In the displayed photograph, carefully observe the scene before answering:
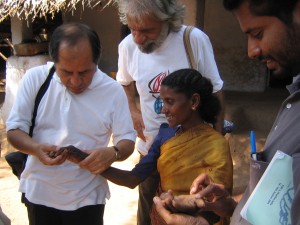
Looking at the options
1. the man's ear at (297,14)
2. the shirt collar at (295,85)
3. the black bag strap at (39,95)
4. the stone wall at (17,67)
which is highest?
the man's ear at (297,14)

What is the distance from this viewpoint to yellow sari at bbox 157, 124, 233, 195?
200 centimetres

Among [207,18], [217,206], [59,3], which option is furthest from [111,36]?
[217,206]

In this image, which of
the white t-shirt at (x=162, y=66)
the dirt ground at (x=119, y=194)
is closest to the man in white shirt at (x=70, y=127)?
the white t-shirt at (x=162, y=66)

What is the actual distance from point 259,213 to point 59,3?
4.90m

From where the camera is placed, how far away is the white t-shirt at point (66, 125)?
1982 mm

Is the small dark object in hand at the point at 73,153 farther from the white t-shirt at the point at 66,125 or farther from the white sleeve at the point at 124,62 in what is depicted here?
the white sleeve at the point at 124,62

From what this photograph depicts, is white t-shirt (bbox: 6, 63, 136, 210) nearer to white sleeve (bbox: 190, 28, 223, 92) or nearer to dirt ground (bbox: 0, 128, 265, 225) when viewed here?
white sleeve (bbox: 190, 28, 223, 92)

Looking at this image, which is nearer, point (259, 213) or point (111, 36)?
point (259, 213)

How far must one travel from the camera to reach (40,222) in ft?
6.82

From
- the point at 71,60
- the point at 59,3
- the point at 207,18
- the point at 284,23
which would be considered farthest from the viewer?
the point at 207,18

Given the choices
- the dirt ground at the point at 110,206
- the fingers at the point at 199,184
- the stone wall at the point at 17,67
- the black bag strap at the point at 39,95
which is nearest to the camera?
the fingers at the point at 199,184

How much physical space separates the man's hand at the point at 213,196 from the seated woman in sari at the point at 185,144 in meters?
0.34

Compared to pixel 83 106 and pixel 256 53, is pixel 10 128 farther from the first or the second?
pixel 256 53

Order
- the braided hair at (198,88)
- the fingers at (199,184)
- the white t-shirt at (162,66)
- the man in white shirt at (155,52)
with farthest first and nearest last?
the white t-shirt at (162,66) < the man in white shirt at (155,52) < the braided hair at (198,88) < the fingers at (199,184)
